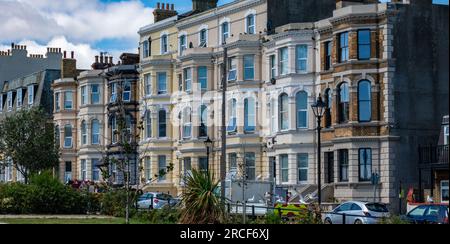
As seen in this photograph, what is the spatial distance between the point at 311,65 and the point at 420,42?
7030 millimetres

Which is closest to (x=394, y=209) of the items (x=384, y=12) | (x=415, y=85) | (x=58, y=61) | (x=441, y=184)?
(x=441, y=184)

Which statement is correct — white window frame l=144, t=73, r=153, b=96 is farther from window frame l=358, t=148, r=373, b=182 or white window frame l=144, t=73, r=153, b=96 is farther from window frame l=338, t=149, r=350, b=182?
window frame l=358, t=148, r=373, b=182

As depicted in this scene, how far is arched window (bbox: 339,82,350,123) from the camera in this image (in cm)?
5324

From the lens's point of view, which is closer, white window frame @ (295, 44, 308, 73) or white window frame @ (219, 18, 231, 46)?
white window frame @ (295, 44, 308, 73)

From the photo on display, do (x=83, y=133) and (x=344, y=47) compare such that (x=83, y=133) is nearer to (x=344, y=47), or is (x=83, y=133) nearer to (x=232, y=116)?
(x=232, y=116)

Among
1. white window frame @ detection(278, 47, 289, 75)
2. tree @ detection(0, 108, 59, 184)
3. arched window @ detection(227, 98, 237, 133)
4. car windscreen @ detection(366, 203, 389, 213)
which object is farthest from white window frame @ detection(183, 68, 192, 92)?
car windscreen @ detection(366, 203, 389, 213)

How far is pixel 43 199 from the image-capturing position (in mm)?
44938

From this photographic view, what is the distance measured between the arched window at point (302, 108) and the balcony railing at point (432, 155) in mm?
7867

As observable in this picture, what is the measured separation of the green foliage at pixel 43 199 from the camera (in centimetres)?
4438

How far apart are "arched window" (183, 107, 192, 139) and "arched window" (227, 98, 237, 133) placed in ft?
15.7

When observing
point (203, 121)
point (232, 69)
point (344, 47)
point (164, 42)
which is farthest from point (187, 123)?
point (344, 47)

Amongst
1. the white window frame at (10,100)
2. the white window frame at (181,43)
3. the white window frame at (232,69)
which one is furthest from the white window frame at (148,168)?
the white window frame at (10,100)

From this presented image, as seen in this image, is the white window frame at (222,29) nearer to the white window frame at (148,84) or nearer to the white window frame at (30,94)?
the white window frame at (148,84)
